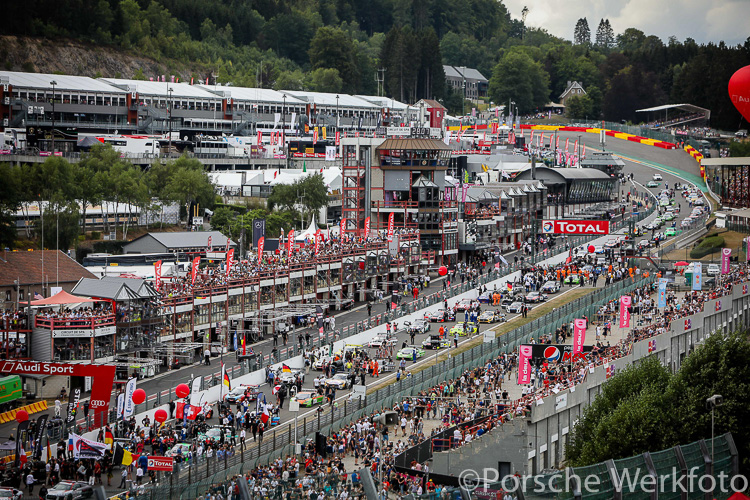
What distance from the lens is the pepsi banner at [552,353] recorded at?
5409cm

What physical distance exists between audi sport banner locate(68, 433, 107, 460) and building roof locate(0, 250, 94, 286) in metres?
29.1

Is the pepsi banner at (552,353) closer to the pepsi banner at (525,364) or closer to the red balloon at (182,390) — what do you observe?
the pepsi banner at (525,364)

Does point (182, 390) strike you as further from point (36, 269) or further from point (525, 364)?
point (36, 269)

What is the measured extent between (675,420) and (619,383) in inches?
174

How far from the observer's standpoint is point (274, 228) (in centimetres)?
10638

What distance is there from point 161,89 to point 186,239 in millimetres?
68986

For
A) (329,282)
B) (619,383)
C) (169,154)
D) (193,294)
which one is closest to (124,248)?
(329,282)

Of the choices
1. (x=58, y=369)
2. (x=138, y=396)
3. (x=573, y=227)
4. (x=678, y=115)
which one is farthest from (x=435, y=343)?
(x=678, y=115)

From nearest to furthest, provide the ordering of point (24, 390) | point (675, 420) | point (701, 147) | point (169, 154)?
1. point (675, 420)
2. point (24, 390)
3. point (169, 154)
4. point (701, 147)

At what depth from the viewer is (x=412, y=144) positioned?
325ft

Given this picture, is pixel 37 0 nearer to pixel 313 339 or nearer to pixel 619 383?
pixel 313 339

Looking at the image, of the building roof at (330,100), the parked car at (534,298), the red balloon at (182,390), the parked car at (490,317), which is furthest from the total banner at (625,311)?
the building roof at (330,100)

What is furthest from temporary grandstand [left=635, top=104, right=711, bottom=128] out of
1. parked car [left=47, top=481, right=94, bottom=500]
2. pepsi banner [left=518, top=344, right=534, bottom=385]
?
parked car [left=47, top=481, right=94, bottom=500]

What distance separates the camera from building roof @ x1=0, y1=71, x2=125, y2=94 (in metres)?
138
